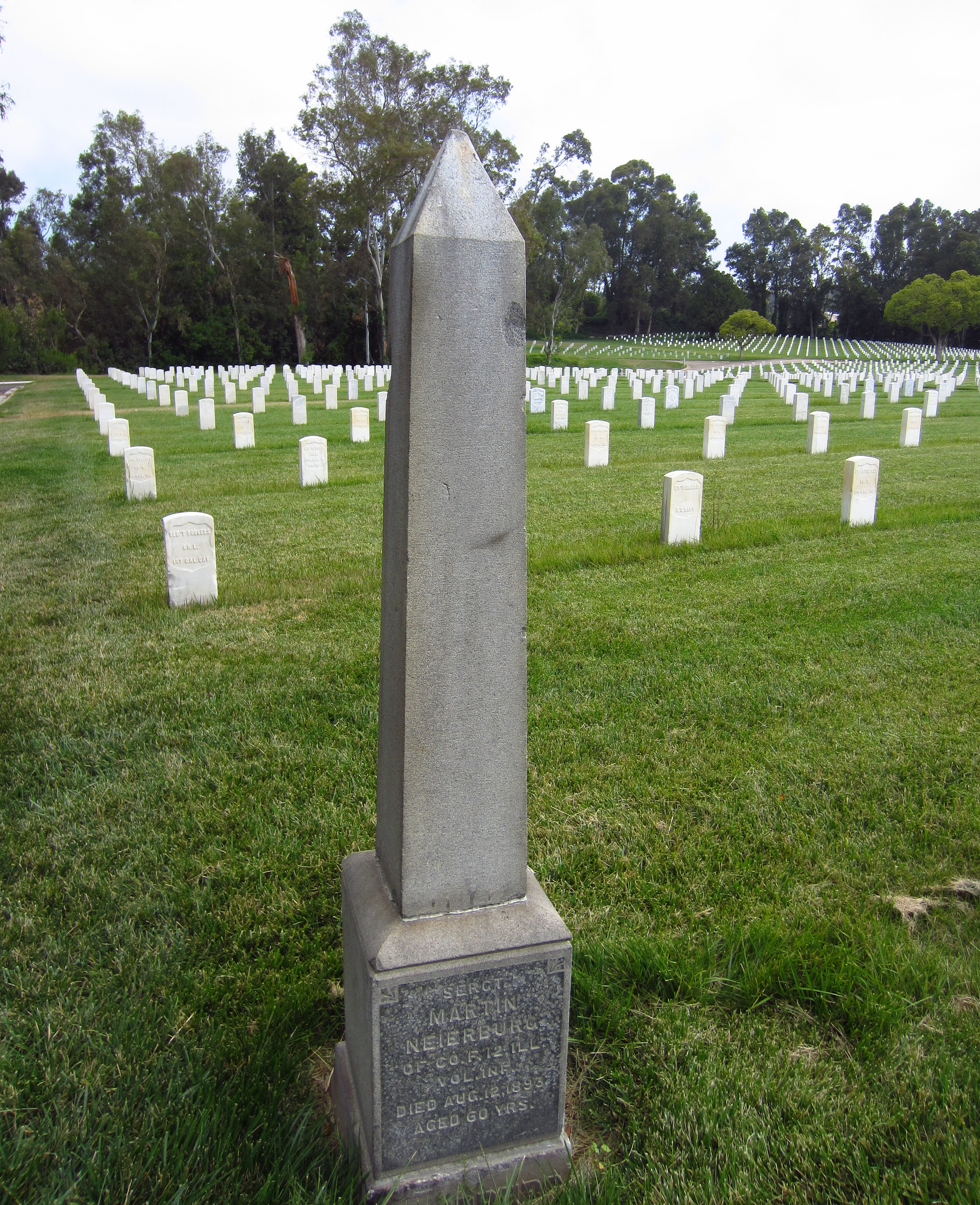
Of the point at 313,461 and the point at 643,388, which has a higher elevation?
the point at 643,388

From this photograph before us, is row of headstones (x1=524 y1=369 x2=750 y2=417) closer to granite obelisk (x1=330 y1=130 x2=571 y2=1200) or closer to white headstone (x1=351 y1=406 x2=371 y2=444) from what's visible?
white headstone (x1=351 y1=406 x2=371 y2=444)

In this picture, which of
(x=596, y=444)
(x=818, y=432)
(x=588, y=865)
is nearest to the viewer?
(x=588, y=865)

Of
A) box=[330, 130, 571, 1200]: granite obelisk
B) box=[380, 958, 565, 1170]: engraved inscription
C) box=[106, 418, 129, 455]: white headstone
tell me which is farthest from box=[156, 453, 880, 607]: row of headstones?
box=[380, 958, 565, 1170]: engraved inscription

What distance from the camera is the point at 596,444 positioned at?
46.5 ft

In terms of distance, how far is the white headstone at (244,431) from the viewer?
16.6m

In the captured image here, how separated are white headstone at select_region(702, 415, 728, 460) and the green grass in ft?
25.1

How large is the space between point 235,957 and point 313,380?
102 feet

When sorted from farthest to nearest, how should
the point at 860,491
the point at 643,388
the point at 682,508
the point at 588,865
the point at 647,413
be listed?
1. the point at 643,388
2. the point at 647,413
3. the point at 860,491
4. the point at 682,508
5. the point at 588,865

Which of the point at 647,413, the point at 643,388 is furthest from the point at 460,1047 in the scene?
the point at 643,388

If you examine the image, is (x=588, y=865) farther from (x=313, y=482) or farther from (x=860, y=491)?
(x=313, y=482)

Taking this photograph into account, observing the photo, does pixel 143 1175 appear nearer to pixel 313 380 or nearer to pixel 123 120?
pixel 313 380

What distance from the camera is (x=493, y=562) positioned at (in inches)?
77.5

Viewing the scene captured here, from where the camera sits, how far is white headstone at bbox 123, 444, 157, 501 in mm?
11195

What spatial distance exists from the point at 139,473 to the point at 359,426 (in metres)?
6.75
